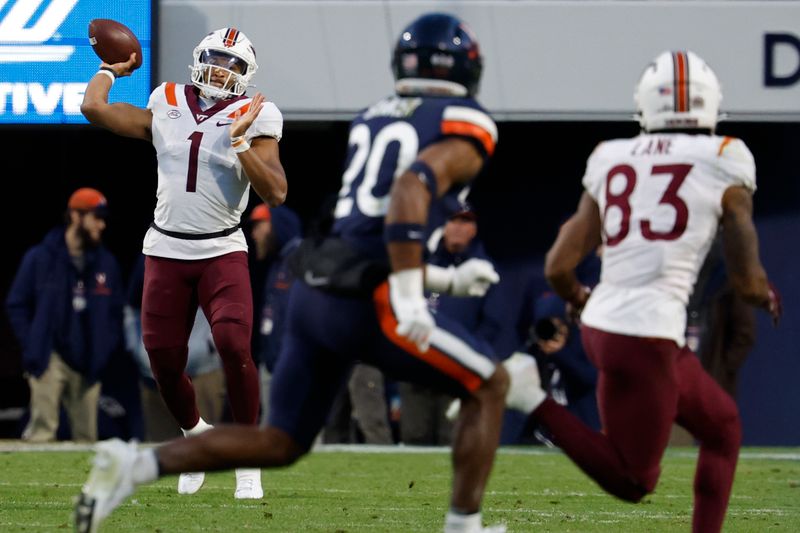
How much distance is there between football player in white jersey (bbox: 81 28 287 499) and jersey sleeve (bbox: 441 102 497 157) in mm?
1994

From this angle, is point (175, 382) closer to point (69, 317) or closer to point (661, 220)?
point (661, 220)

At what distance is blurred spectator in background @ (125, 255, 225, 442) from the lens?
34.2 ft

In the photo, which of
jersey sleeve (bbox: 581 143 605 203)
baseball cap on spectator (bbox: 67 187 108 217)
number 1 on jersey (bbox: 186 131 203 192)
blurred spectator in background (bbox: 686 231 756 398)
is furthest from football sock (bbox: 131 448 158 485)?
blurred spectator in background (bbox: 686 231 756 398)

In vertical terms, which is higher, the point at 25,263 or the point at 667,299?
the point at 667,299

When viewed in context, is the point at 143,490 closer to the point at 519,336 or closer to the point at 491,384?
the point at 491,384

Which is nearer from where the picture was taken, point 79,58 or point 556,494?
point 556,494

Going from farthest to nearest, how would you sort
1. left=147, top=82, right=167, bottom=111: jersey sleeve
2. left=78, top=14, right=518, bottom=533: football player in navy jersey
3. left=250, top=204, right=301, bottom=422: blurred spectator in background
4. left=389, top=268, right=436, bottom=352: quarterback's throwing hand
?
1. left=250, top=204, right=301, bottom=422: blurred spectator in background
2. left=147, top=82, right=167, bottom=111: jersey sleeve
3. left=78, top=14, right=518, bottom=533: football player in navy jersey
4. left=389, top=268, right=436, bottom=352: quarterback's throwing hand

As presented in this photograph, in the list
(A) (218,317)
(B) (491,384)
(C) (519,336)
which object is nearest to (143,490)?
(A) (218,317)

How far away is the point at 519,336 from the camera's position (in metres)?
11.0

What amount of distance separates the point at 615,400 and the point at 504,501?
89.2 inches

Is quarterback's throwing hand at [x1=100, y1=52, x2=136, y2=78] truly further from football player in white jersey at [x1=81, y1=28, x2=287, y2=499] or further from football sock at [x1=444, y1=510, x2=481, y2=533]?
football sock at [x1=444, y1=510, x2=481, y2=533]

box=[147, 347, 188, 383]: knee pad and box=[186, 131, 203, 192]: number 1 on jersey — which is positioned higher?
box=[186, 131, 203, 192]: number 1 on jersey

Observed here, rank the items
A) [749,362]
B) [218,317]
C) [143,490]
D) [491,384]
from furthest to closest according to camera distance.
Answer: [749,362] → [143,490] → [218,317] → [491,384]

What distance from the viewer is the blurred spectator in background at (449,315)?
32.8ft
